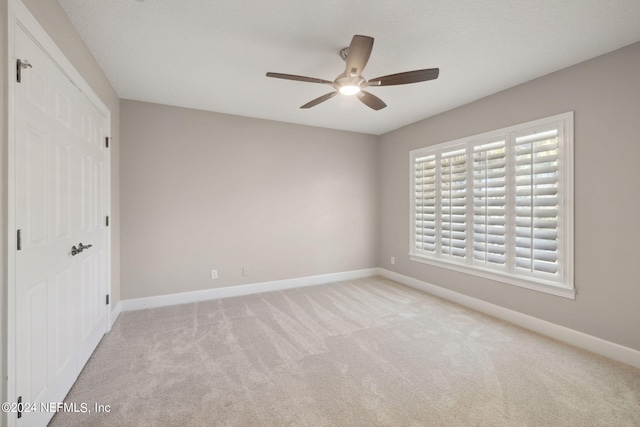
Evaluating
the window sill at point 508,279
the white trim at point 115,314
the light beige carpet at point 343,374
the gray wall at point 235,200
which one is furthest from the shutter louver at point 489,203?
the white trim at point 115,314

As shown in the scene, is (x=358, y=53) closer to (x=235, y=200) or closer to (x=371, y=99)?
(x=371, y=99)

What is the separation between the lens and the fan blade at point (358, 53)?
1752 mm

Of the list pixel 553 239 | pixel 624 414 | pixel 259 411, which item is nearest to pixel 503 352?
pixel 624 414

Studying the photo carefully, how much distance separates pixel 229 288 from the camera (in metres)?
3.96

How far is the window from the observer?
267 cm

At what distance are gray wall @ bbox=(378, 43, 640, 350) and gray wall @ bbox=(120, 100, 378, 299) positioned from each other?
2.49 m

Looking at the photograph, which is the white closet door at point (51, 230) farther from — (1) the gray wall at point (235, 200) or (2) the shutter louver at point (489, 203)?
(2) the shutter louver at point (489, 203)

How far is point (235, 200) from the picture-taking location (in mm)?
4004

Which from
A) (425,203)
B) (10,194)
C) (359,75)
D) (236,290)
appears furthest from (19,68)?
(425,203)

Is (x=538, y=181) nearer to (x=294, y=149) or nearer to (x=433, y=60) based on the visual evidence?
(x=433, y=60)

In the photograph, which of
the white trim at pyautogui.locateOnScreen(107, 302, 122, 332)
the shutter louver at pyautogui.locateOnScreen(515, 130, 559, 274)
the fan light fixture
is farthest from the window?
the white trim at pyautogui.locateOnScreen(107, 302, 122, 332)

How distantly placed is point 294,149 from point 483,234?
9.69ft

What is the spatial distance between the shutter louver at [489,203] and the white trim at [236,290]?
214 cm

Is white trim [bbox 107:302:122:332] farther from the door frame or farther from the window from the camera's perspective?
the window
